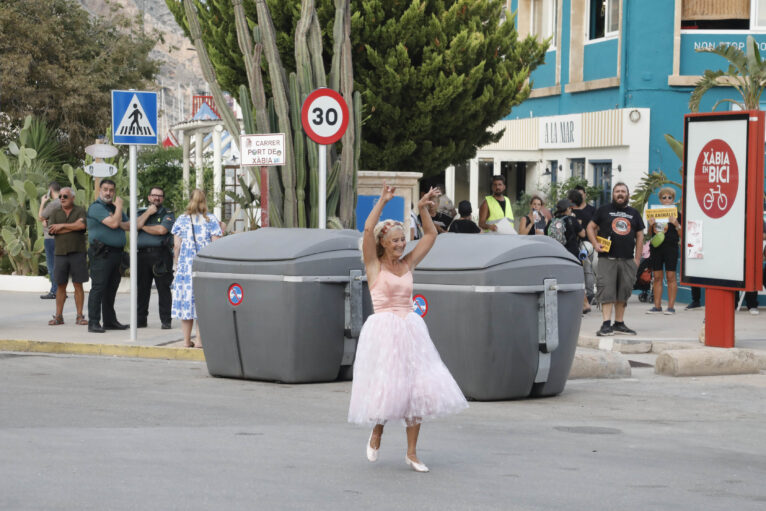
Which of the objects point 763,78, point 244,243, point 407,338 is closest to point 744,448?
point 407,338

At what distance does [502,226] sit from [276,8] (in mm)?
6824

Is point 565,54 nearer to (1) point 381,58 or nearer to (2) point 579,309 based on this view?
(1) point 381,58

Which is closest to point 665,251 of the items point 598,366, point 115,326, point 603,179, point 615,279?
point 615,279

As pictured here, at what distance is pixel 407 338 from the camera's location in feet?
24.6

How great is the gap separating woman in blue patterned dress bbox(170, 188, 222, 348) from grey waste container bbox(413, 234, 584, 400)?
144 inches

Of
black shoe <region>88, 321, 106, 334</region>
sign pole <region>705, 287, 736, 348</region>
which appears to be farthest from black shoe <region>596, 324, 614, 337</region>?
black shoe <region>88, 321, 106, 334</region>

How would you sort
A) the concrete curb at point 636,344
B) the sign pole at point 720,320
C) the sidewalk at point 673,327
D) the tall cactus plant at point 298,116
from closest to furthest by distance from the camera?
the sign pole at point 720,320 < the concrete curb at point 636,344 < the sidewalk at point 673,327 < the tall cactus plant at point 298,116

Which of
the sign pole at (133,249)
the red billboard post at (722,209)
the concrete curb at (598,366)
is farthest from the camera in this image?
the sign pole at (133,249)

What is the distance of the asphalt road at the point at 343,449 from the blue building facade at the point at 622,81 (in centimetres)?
1360

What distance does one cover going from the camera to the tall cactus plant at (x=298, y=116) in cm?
1656

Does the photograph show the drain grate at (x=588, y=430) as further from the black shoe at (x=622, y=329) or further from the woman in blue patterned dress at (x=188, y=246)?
the black shoe at (x=622, y=329)

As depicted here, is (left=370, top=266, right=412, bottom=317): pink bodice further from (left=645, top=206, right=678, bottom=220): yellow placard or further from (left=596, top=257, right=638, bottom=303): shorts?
(left=645, top=206, right=678, bottom=220): yellow placard

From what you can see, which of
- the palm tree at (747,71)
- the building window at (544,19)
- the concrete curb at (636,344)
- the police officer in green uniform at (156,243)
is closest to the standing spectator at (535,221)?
the palm tree at (747,71)

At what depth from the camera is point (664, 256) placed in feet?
58.0
